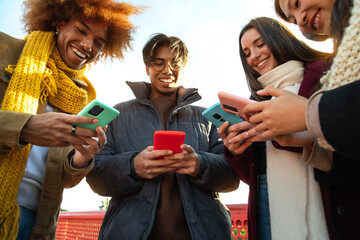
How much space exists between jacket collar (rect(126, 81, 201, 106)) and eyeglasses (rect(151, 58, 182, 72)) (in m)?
0.23

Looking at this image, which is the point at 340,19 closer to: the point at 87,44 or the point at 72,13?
the point at 87,44

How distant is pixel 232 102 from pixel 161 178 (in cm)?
93

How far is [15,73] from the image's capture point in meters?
1.96

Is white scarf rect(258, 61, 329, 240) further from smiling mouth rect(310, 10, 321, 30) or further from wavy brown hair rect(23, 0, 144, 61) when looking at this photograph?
wavy brown hair rect(23, 0, 144, 61)

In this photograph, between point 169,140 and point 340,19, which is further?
point 169,140

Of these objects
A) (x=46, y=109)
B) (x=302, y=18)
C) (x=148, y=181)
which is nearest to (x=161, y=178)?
(x=148, y=181)

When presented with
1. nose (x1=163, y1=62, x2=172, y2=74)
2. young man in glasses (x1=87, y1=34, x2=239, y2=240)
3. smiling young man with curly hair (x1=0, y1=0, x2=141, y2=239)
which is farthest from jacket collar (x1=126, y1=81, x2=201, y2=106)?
smiling young man with curly hair (x1=0, y1=0, x2=141, y2=239)

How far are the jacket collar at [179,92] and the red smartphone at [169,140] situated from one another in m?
0.71

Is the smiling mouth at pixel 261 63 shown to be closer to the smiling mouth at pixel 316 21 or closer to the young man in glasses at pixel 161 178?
the smiling mouth at pixel 316 21

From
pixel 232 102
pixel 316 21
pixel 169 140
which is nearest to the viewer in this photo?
pixel 232 102

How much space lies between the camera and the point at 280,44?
2121 mm

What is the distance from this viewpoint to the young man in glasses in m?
1.93

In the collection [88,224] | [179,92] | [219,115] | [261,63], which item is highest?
[261,63]

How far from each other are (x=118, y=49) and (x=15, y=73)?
1406 millimetres
